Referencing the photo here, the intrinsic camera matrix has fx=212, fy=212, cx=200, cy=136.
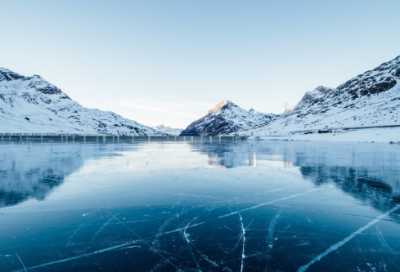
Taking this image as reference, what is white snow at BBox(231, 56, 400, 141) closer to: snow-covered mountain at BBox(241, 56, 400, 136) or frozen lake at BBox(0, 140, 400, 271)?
snow-covered mountain at BBox(241, 56, 400, 136)

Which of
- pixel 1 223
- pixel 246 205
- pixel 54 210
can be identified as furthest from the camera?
pixel 246 205

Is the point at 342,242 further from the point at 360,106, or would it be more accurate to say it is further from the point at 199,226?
the point at 360,106

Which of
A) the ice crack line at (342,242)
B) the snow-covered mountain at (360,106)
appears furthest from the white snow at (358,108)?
the ice crack line at (342,242)

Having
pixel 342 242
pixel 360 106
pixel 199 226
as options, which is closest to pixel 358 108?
pixel 360 106

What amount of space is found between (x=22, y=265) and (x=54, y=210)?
2220 mm

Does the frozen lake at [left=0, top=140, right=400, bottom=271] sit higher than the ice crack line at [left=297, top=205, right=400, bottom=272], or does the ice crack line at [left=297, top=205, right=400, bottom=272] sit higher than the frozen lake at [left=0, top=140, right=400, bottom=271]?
the frozen lake at [left=0, top=140, right=400, bottom=271]

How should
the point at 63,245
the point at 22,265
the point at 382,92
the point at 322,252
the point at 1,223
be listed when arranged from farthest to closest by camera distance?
the point at 382,92
the point at 1,223
the point at 63,245
the point at 322,252
the point at 22,265

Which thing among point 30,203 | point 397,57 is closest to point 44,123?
point 30,203

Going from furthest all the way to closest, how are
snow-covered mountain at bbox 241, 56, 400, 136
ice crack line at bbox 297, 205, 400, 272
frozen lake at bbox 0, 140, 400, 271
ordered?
snow-covered mountain at bbox 241, 56, 400, 136, frozen lake at bbox 0, 140, 400, 271, ice crack line at bbox 297, 205, 400, 272

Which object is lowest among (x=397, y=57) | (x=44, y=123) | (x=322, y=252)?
(x=322, y=252)

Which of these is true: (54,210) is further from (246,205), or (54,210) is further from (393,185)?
(393,185)

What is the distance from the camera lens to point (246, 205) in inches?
211

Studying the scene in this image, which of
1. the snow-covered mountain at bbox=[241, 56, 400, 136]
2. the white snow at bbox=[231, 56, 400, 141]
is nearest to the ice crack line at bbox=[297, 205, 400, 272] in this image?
the white snow at bbox=[231, 56, 400, 141]

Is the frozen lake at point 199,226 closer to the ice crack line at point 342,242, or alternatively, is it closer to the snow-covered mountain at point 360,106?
the ice crack line at point 342,242
